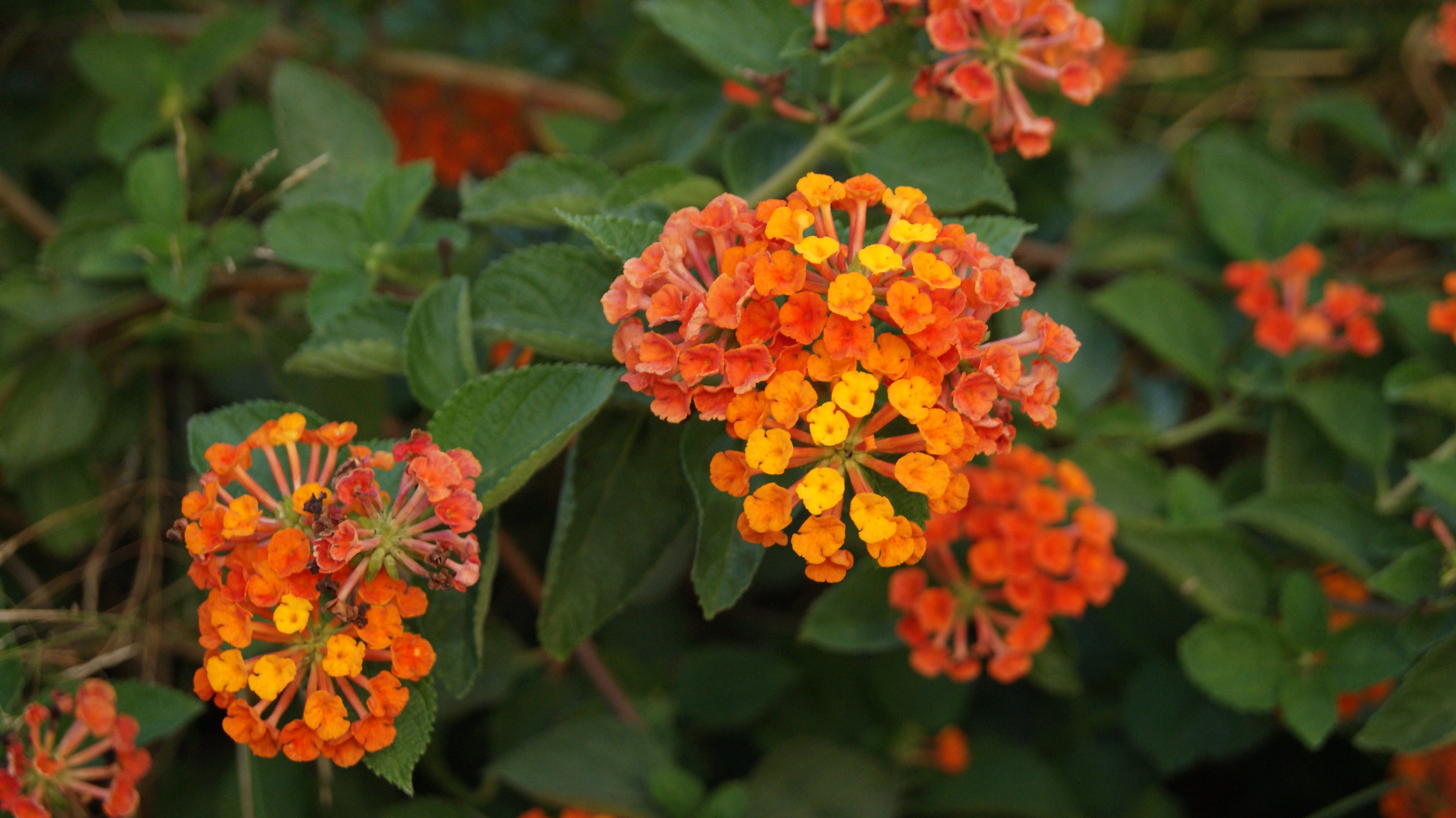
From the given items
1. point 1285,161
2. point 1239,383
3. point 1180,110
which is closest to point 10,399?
point 1239,383

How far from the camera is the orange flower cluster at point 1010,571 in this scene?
1622 mm

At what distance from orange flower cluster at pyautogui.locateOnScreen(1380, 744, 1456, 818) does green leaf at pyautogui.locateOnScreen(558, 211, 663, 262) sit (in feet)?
5.30

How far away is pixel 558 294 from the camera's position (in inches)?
50.6

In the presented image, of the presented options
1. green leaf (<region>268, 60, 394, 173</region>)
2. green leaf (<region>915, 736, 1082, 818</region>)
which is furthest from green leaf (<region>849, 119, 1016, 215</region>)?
green leaf (<region>915, 736, 1082, 818</region>)

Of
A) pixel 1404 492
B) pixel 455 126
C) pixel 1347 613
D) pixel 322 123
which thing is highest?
pixel 322 123

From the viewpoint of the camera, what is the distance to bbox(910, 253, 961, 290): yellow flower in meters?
1.01

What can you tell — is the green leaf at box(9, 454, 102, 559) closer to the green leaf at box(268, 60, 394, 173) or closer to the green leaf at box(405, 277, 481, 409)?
the green leaf at box(268, 60, 394, 173)

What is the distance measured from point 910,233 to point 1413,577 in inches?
42.2

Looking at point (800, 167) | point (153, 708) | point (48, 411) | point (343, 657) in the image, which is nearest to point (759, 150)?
point (800, 167)

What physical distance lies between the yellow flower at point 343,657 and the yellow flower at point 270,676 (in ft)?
0.12

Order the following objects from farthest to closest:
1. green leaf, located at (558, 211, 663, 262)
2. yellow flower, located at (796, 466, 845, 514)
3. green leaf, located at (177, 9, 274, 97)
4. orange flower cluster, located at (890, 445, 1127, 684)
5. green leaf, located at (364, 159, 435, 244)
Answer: green leaf, located at (177, 9, 274, 97)
orange flower cluster, located at (890, 445, 1127, 684)
green leaf, located at (364, 159, 435, 244)
green leaf, located at (558, 211, 663, 262)
yellow flower, located at (796, 466, 845, 514)

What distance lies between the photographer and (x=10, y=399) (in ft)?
5.83

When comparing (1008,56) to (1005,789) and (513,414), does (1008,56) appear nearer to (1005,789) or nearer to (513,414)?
(513,414)

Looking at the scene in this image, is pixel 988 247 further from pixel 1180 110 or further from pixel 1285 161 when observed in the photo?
pixel 1180 110
